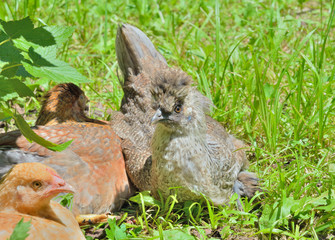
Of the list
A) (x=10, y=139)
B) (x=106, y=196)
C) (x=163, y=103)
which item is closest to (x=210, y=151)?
(x=163, y=103)

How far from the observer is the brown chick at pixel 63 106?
4359mm

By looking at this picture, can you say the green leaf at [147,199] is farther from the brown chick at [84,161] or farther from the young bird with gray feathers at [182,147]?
the brown chick at [84,161]

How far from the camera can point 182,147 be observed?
3.34 metres

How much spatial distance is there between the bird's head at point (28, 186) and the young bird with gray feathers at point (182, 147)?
0.78 m

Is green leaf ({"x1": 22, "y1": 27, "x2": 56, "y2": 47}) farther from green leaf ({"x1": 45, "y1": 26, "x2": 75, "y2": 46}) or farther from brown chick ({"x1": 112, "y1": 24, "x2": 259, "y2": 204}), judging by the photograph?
brown chick ({"x1": 112, "y1": 24, "x2": 259, "y2": 204})

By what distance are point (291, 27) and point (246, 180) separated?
85.6 inches

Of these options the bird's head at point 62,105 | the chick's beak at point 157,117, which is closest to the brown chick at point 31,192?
the chick's beak at point 157,117

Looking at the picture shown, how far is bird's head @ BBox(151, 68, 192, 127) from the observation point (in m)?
3.22

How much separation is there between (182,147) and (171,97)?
371 mm

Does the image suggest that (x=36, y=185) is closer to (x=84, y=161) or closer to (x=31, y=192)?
(x=31, y=192)

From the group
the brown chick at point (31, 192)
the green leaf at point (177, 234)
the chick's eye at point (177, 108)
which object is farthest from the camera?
the chick's eye at point (177, 108)

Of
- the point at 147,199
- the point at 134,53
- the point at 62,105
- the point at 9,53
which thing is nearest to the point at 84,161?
the point at 147,199

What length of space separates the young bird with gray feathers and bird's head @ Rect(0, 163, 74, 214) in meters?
0.78

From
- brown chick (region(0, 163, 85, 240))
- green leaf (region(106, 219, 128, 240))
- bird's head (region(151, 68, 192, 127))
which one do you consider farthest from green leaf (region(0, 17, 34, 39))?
green leaf (region(106, 219, 128, 240))
